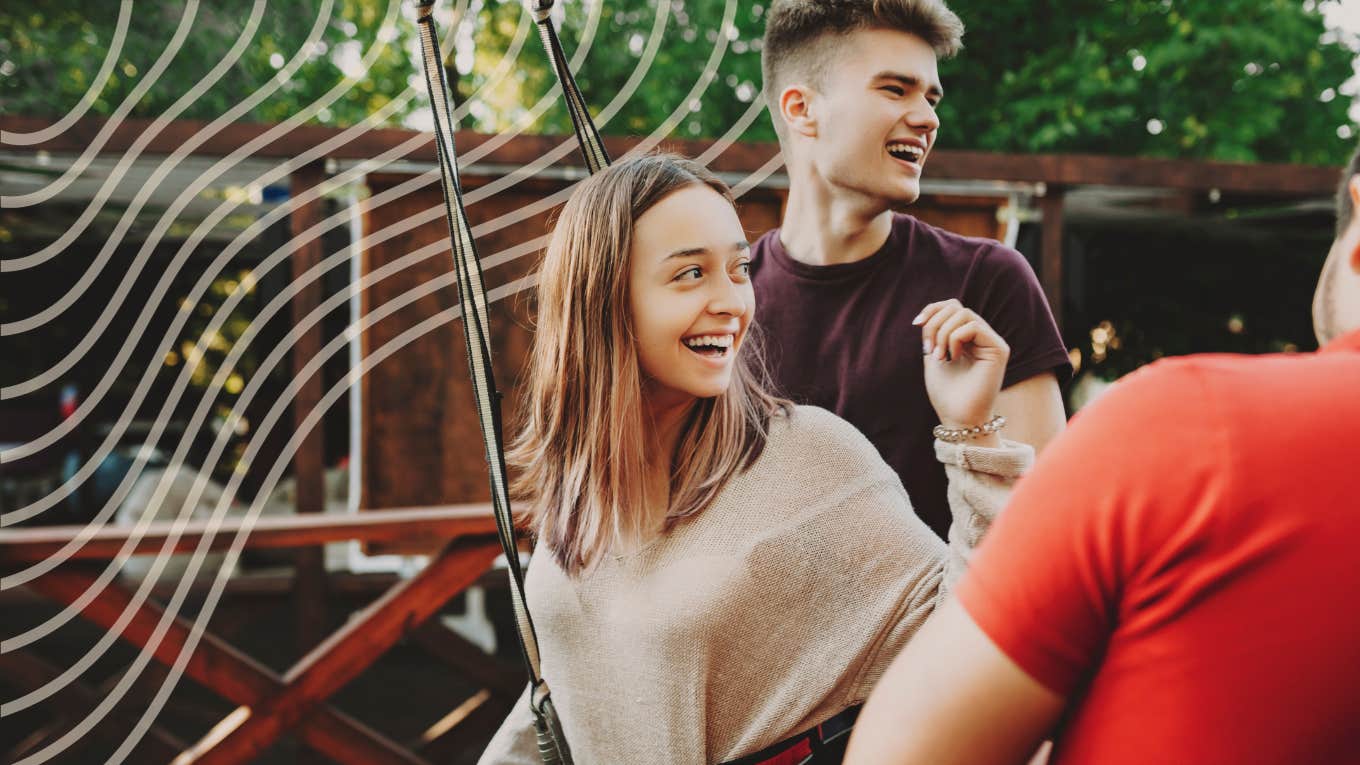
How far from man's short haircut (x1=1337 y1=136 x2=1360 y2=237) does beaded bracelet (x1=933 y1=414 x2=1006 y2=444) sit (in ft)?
1.38

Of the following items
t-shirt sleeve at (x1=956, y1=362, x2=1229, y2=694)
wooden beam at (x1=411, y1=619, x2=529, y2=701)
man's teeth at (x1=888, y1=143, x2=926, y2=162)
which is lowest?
wooden beam at (x1=411, y1=619, x2=529, y2=701)

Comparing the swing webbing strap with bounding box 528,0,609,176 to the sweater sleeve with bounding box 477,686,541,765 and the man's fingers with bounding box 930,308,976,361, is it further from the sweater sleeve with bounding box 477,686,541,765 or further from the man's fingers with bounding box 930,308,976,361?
the sweater sleeve with bounding box 477,686,541,765

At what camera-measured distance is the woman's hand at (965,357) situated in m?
1.24

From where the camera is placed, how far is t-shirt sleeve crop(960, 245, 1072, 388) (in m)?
1.49

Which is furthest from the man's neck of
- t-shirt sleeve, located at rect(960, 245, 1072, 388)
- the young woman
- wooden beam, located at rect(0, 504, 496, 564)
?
wooden beam, located at rect(0, 504, 496, 564)

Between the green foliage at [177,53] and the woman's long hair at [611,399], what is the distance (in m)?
6.74

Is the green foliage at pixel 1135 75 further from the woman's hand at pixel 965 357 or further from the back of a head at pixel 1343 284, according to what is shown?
the back of a head at pixel 1343 284

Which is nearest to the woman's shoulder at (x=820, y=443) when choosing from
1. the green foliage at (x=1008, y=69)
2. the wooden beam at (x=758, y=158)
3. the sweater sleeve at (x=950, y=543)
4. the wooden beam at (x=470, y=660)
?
the sweater sleeve at (x=950, y=543)

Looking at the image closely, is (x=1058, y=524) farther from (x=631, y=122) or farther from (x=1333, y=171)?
(x=631, y=122)

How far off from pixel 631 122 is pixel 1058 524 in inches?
305

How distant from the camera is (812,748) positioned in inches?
49.4

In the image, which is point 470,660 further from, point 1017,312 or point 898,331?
point 1017,312

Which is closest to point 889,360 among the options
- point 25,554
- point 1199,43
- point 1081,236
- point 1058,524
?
point 1058,524

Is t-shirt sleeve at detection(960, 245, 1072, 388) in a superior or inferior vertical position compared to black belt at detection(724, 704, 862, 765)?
superior
